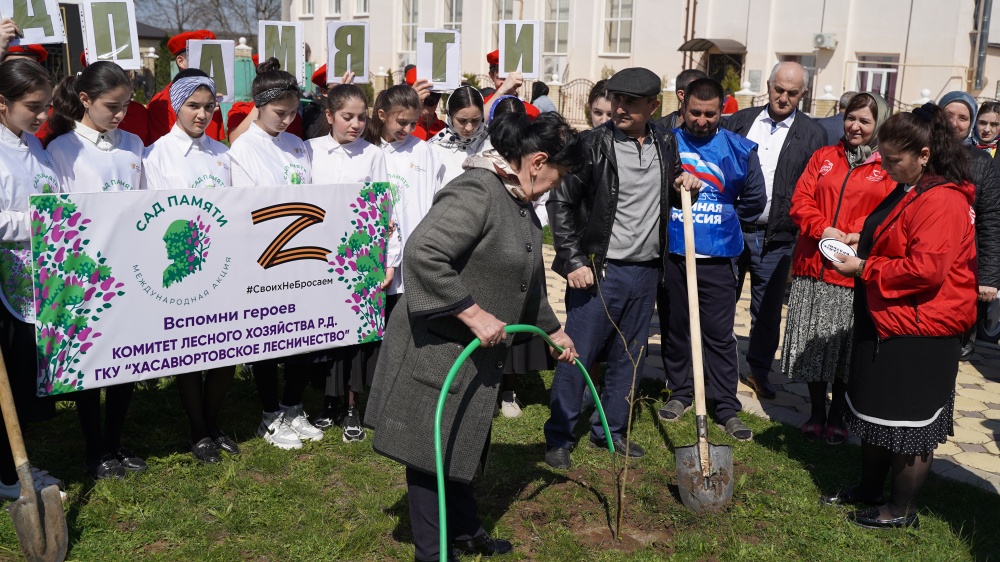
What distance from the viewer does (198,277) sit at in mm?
4664

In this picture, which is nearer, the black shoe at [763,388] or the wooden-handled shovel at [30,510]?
the wooden-handled shovel at [30,510]

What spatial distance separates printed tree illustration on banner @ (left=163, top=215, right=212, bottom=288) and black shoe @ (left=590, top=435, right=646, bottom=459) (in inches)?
100

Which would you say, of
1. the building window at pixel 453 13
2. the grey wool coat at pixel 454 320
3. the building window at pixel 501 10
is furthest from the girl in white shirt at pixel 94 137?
the building window at pixel 453 13

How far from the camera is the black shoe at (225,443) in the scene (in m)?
5.23

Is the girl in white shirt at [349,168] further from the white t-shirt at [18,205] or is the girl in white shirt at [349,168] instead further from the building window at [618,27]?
the building window at [618,27]

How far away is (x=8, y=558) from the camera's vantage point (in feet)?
13.1

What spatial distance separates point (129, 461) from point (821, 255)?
422 centimetres

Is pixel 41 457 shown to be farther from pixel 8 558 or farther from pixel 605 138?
pixel 605 138

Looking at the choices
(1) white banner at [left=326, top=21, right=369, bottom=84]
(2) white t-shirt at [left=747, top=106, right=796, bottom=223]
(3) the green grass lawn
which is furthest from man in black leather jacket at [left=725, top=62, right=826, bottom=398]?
(1) white banner at [left=326, top=21, right=369, bottom=84]

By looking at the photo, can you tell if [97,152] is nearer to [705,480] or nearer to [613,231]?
[613,231]

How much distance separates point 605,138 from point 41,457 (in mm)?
3613

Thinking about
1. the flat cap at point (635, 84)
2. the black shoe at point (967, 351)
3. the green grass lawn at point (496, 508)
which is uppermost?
the flat cap at point (635, 84)

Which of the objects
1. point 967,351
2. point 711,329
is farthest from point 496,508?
point 967,351

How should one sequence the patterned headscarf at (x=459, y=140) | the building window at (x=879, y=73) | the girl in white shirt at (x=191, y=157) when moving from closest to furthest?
1. the girl in white shirt at (x=191, y=157)
2. the patterned headscarf at (x=459, y=140)
3. the building window at (x=879, y=73)
